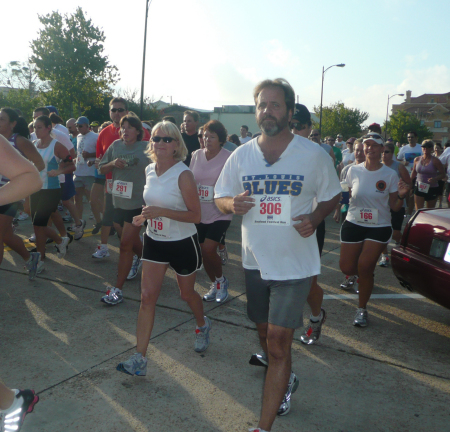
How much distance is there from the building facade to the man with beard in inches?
4582

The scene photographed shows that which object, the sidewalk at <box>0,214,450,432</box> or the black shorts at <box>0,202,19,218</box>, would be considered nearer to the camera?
the sidewalk at <box>0,214,450,432</box>

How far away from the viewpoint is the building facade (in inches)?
4466

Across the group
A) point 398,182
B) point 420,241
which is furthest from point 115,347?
point 398,182

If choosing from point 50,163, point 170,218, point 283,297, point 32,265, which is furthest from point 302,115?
point 50,163

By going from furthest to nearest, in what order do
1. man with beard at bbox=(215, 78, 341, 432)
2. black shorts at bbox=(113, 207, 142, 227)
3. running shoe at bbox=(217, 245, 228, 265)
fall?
1. running shoe at bbox=(217, 245, 228, 265)
2. black shorts at bbox=(113, 207, 142, 227)
3. man with beard at bbox=(215, 78, 341, 432)

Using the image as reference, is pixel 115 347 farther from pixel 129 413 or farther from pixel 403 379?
pixel 403 379

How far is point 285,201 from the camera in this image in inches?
103

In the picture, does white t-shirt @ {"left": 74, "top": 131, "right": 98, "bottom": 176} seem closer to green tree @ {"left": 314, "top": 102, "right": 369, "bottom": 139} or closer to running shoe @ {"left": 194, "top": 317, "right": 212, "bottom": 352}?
running shoe @ {"left": 194, "top": 317, "right": 212, "bottom": 352}

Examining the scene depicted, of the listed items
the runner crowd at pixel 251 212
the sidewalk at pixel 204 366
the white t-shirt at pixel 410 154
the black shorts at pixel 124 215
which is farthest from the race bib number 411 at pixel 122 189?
the white t-shirt at pixel 410 154

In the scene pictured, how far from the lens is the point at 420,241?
4.22m

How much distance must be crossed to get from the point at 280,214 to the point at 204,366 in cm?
155

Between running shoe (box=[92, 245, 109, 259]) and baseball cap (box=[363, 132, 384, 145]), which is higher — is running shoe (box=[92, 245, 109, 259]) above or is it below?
below

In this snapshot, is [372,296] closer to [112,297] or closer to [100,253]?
[112,297]

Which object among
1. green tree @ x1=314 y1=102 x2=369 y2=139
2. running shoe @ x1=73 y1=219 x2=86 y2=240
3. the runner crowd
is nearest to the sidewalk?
the runner crowd
